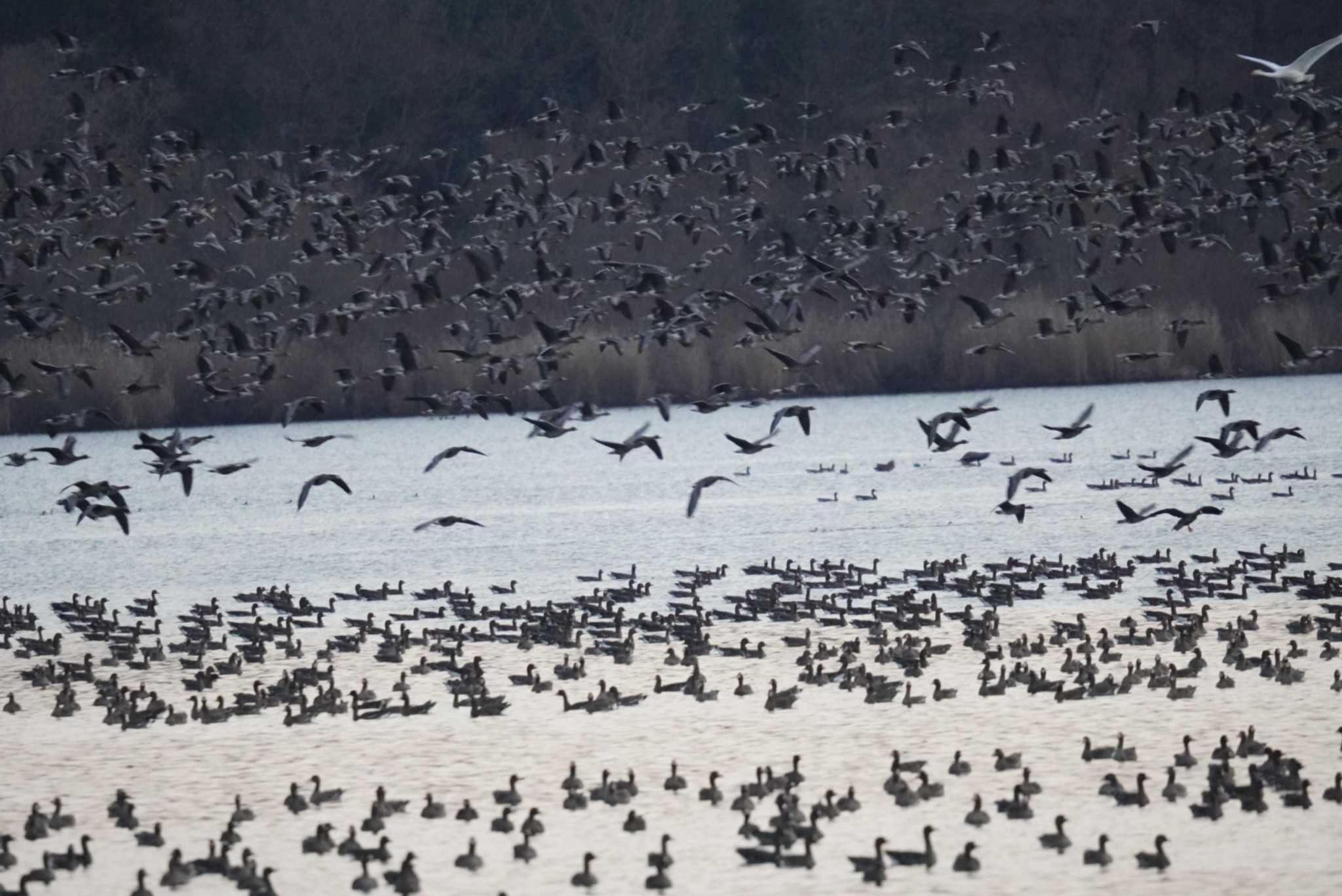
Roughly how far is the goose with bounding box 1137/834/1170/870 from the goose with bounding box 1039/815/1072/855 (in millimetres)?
640

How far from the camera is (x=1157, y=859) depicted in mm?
16062

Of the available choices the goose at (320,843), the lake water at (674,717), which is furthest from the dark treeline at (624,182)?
the goose at (320,843)

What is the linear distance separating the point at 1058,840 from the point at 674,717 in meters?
6.07

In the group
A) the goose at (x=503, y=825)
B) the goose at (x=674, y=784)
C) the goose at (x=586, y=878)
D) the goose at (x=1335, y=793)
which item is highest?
the goose at (x=1335, y=793)

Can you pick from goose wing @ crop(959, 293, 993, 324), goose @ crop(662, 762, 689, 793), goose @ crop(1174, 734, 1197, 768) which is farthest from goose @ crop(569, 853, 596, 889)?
goose wing @ crop(959, 293, 993, 324)

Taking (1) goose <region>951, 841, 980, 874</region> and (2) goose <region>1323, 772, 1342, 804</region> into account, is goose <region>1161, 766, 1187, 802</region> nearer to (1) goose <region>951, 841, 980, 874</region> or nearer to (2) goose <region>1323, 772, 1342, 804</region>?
(2) goose <region>1323, 772, 1342, 804</region>

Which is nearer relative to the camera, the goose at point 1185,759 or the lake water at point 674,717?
the lake water at point 674,717

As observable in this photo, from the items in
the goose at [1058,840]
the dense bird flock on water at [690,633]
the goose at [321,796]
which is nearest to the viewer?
the goose at [1058,840]

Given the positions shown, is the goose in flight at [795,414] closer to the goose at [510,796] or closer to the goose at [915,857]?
the goose at [510,796]

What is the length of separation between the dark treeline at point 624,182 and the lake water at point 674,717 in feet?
13.7

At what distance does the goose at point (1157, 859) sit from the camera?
16.0m

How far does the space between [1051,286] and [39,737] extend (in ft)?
170

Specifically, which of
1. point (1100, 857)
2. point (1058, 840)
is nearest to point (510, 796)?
point (1058, 840)

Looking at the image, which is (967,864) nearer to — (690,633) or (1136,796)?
(1136,796)
